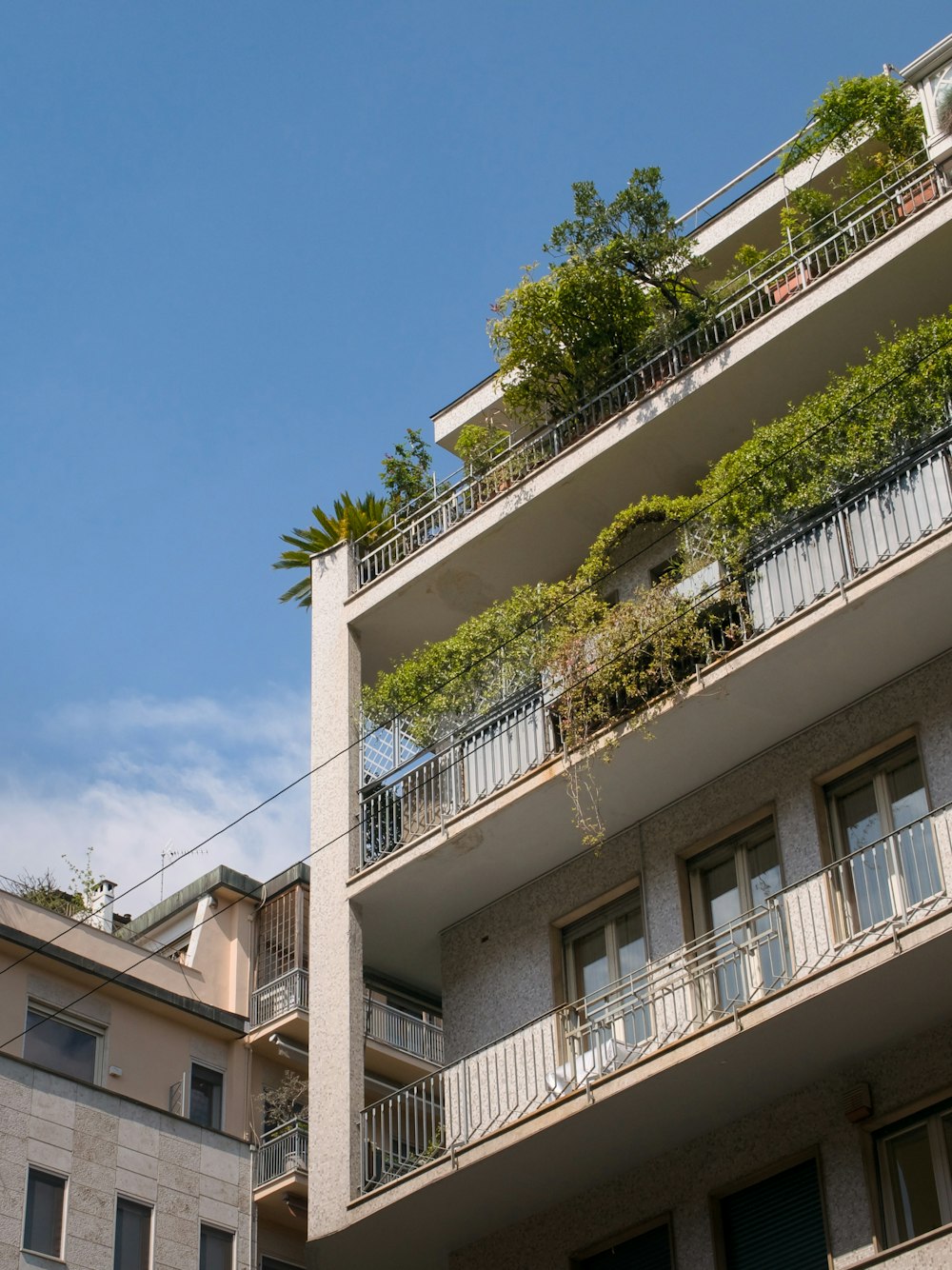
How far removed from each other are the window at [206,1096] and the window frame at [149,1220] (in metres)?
4.79

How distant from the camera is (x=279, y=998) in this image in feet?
97.9

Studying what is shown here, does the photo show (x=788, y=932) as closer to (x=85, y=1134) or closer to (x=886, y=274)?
(x=886, y=274)

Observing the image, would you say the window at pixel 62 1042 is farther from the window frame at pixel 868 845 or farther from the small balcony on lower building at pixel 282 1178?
the window frame at pixel 868 845

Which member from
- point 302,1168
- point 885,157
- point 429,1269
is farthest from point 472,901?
point 302,1168

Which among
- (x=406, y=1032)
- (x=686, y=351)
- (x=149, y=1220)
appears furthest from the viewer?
(x=406, y=1032)

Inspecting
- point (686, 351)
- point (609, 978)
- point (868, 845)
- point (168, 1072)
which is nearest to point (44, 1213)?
point (168, 1072)

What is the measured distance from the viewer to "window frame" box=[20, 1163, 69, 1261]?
66.7 feet

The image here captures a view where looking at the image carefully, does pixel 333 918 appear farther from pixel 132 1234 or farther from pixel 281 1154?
pixel 281 1154

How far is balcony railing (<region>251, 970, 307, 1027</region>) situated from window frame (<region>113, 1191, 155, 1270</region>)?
674 cm

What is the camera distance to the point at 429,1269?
16.7m

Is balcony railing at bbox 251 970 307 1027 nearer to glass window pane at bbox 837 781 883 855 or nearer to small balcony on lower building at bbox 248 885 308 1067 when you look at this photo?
small balcony on lower building at bbox 248 885 308 1067

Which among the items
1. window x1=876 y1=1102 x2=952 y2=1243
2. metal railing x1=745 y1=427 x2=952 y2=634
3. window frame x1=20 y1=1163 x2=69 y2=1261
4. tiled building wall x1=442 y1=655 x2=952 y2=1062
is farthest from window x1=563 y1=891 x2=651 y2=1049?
window frame x1=20 y1=1163 x2=69 y2=1261

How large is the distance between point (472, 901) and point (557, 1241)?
3717 mm

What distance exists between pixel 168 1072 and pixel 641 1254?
13.0m
